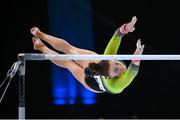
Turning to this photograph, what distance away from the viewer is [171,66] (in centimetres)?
764

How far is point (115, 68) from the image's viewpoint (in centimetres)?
500

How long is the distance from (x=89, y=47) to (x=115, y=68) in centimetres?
242

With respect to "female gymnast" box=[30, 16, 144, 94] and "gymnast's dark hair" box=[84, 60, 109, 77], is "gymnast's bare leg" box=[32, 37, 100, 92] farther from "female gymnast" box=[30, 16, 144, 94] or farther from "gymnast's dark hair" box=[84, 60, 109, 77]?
"gymnast's dark hair" box=[84, 60, 109, 77]

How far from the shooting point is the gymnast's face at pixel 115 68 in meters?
4.97

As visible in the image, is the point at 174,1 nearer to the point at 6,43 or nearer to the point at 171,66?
the point at 171,66

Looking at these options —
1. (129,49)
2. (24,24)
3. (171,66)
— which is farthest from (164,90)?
(24,24)

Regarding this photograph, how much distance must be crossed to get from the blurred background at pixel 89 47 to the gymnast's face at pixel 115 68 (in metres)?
2.34

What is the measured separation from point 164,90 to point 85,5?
71.4 inches

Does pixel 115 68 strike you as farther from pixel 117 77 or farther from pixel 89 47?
pixel 89 47

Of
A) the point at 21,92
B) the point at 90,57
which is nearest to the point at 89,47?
the point at 90,57

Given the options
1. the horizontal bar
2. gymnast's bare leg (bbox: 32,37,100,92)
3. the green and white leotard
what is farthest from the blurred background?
the horizontal bar

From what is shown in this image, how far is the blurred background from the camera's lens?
24.2 ft

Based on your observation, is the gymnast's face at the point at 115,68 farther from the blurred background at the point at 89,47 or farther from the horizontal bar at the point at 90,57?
the blurred background at the point at 89,47

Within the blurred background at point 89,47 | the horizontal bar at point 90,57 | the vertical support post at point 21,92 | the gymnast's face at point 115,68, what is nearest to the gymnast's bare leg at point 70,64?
the gymnast's face at point 115,68
